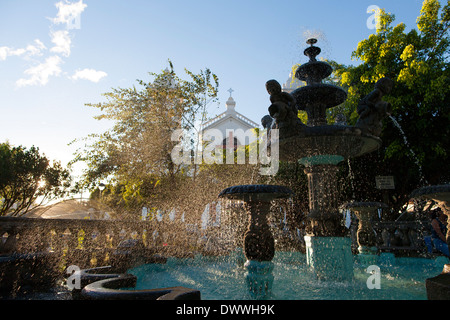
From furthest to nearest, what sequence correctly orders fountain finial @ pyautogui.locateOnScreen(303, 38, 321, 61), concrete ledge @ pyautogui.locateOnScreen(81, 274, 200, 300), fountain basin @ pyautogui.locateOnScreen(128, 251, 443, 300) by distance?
fountain finial @ pyautogui.locateOnScreen(303, 38, 321, 61), fountain basin @ pyautogui.locateOnScreen(128, 251, 443, 300), concrete ledge @ pyautogui.locateOnScreen(81, 274, 200, 300)

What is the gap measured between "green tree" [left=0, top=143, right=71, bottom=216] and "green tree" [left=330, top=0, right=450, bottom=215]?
22020 millimetres

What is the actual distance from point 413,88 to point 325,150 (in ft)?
26.4

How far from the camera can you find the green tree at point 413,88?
989 centimetres

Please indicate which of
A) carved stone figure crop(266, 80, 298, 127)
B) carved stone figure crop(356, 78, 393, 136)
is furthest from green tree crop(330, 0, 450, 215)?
carved stone figure crop(266, 80, 298, 127)

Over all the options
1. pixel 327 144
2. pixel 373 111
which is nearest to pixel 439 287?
pixel 327 144

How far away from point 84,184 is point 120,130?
4.02 m

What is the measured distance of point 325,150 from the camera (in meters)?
4.80

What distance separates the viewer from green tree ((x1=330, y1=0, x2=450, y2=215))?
9891 mm

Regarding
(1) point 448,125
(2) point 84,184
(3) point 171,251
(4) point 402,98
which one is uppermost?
(4) point 402,98

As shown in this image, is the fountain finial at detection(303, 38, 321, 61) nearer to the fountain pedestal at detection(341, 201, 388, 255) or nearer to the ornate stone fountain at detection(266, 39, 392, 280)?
the ornate stone fountain at detection(266, 39, 392, 280)

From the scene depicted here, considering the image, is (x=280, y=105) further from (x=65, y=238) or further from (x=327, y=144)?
(x=65, y=238)

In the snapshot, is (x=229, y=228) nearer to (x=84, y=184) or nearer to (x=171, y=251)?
(x=171, y=251)
